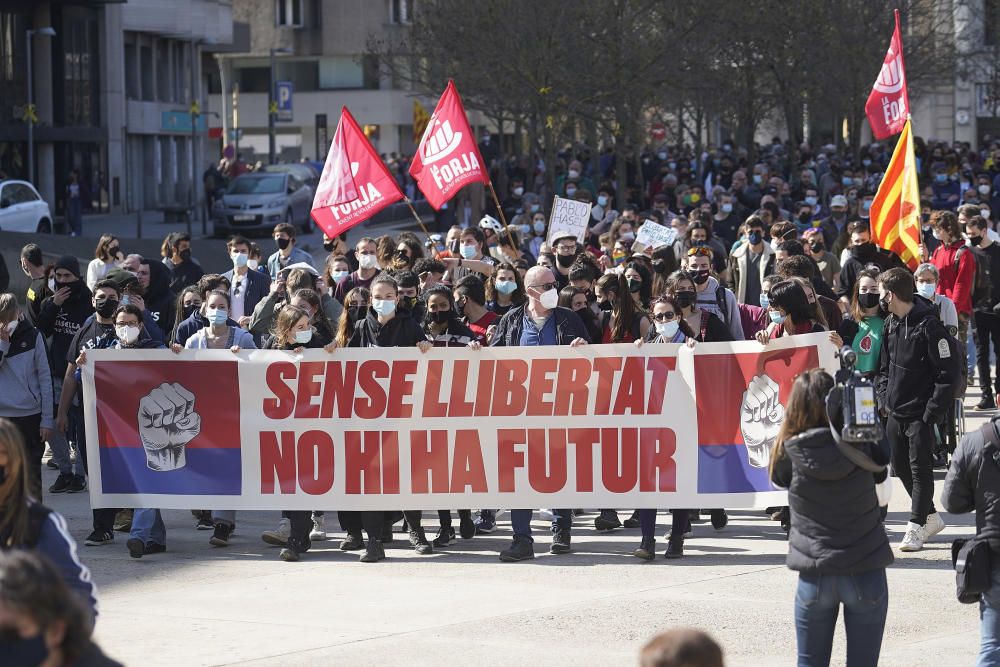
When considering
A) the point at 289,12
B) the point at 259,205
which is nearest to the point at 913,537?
the point at 259,205

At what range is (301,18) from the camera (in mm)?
84500

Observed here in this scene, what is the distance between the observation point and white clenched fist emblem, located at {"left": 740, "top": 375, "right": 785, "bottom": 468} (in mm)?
10492

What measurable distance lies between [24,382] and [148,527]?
160cm

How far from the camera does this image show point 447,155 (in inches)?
625

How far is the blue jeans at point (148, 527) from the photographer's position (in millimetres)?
10828

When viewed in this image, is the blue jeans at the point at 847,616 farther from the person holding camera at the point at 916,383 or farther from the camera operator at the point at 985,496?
the person holding camera at the point at 916,383

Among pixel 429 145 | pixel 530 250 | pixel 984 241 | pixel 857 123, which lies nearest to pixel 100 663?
pixel 429 145

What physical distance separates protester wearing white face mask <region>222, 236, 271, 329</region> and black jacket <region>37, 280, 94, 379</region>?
1.66 m

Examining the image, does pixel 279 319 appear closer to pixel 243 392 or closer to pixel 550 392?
pixel 243 392

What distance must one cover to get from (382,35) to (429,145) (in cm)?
6683

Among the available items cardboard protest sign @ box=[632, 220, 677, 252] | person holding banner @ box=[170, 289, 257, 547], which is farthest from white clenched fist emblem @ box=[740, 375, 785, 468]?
cardboard protest sign @ box=[632, 220, 677, 252]

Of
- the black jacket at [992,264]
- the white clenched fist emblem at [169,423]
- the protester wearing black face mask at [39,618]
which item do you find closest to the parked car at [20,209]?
the black jacket at [992,264]

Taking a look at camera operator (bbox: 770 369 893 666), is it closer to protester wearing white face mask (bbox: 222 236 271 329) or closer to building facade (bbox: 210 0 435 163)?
protester wearing white face mask (bbox: 222 236 271 329)

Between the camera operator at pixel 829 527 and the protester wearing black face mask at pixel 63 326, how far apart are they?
7.82 metres
